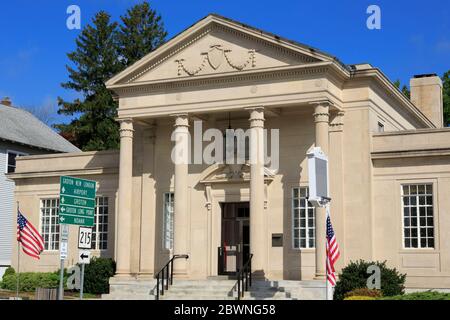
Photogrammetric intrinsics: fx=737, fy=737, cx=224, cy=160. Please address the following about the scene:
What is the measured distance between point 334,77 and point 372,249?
6.33m

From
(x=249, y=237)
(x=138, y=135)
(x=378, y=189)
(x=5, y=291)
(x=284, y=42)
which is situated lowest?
(x=5, y=291)

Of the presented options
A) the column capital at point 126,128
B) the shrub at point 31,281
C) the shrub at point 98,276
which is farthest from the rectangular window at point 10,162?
the column capital at point 126,128

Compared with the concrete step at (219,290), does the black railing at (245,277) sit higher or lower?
higher

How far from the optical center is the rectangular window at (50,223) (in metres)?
34.2

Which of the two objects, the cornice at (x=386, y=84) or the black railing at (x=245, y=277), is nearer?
the black railing at (x=245, y=277)

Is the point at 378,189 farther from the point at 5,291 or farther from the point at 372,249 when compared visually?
the point at 5,291

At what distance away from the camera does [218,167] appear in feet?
95.0

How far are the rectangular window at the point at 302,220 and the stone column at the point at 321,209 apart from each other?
2118mm

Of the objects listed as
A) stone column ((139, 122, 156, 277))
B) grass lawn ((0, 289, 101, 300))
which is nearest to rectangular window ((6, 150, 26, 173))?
grass lawn ((0, 289, 101, 300))

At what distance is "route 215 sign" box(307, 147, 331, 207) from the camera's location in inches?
783

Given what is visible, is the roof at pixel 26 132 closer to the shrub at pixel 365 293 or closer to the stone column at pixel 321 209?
the stone column at pixel 321 209

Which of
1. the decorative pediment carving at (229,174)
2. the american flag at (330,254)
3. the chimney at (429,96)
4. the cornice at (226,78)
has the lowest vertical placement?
the american flag at (330,254)
